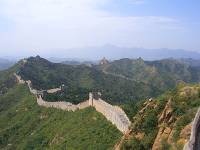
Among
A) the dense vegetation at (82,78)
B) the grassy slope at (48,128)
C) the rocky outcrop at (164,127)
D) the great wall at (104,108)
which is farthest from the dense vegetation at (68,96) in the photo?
the rocky outcrop at (164,127)

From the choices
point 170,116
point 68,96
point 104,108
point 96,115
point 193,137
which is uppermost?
point 193,137

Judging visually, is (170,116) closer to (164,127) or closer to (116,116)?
(164,127)

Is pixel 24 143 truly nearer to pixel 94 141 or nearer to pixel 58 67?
pixel 94 141

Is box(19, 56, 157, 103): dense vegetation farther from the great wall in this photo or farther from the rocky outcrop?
the rocky outcrop

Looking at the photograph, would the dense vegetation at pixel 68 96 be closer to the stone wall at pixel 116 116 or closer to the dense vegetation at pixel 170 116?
the stone wall at pixel 116 116

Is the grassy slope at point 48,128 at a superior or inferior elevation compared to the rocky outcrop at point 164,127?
inferior

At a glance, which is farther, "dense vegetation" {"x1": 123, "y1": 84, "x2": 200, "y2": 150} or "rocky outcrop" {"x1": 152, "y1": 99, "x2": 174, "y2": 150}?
"rocky outcrop" {"x1": 152, "y1": 99, "x2": 174, "y2": 150}

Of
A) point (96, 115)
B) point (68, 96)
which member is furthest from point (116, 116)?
point (68, 96)

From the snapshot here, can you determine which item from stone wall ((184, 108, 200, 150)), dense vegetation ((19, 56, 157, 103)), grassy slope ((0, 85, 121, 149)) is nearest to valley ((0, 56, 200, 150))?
grassy slope ((0, 85, 121, 149))

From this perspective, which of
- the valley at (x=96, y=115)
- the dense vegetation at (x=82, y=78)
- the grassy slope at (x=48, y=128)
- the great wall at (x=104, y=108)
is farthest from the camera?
the dense vegetation at (x=82, y=78)
